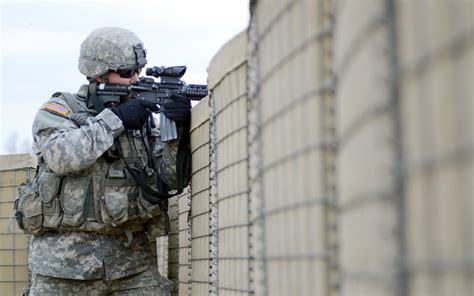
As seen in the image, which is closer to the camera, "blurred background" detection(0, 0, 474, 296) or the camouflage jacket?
"blurred background" detection(0, 0, 474, 296)

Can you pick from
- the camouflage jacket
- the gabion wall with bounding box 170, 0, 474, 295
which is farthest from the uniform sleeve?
the gabion wall with bounding box 170, 0, 474, 295

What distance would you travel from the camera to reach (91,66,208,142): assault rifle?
6.48m

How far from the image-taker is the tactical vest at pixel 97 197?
20.8 feet

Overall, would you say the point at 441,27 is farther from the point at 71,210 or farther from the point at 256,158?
the point at 71,210

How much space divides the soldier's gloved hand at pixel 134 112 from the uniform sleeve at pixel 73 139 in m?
0.06

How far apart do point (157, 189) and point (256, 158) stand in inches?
111

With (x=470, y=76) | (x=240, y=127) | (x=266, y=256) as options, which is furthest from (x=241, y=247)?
(x=470, y=76)

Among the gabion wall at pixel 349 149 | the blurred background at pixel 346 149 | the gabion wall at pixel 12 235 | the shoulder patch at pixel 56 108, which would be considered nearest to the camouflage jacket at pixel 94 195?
the shoulder patch at pixel 56 108

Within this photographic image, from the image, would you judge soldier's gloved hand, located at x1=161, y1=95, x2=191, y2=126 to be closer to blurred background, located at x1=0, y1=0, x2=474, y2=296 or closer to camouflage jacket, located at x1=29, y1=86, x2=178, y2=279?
camouflage jacket, located at x1=29, y1=86, x2=178, y2=279

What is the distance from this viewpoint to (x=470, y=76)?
1596mm

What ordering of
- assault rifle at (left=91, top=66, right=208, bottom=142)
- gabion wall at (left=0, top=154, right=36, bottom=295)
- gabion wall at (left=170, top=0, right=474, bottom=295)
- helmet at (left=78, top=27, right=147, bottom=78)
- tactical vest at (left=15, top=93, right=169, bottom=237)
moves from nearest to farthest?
gabion wall at (left=170, top=0, right=474, bottom=295) → tactical vest at (left=15, top=93, right=169, bottom=237) → assault rifle at (left=91, top=66, right=208, bottom=142) → helmet at (left=78, top=27, right=147, bottom=78) → gabion wall at (left=0, top=154, right=36, bottom=295)

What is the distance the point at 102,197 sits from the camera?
6.34 meters

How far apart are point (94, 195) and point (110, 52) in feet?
3.12

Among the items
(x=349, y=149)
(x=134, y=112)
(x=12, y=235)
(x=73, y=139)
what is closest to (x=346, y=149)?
(x=349, y=149)
